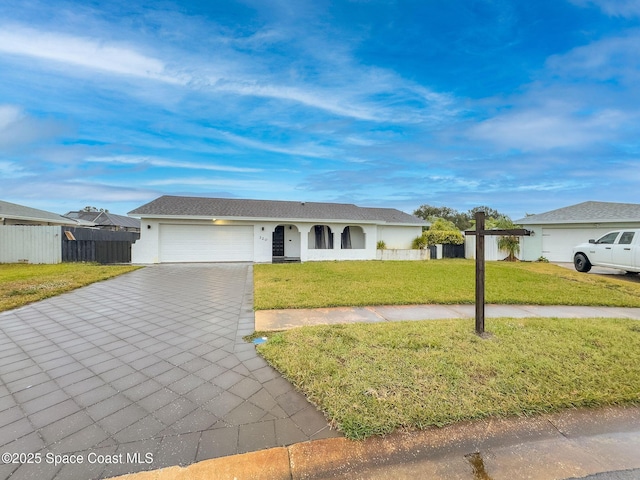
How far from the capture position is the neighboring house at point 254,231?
13570 mm

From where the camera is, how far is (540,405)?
2215 millimetres

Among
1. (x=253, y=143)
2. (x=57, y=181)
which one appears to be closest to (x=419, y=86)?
(x=253, y=143)

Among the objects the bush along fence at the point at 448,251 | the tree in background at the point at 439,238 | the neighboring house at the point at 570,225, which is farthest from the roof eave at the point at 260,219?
the neighboring house at the point at 570,225

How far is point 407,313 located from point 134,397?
4386 mm

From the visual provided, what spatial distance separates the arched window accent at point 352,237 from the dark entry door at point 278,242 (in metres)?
4.07

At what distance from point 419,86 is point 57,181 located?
31143 mm

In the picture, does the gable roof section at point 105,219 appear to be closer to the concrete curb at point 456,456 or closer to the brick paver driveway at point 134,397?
the brick paver driveway at point 134,397

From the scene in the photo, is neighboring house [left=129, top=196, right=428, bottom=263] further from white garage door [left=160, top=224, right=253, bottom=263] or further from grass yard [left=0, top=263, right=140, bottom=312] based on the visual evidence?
grass yard [left=0, top=263, right=140, bottom=312]

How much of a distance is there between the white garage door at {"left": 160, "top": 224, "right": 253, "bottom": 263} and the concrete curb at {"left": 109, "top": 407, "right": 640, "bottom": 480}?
1369cm

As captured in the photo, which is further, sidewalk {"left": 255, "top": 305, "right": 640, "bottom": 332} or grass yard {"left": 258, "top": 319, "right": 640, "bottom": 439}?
sidewalk {"left": 255, "top": 305, "right": 640, "bottom": 332}

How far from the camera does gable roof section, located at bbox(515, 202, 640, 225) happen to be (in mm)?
13352

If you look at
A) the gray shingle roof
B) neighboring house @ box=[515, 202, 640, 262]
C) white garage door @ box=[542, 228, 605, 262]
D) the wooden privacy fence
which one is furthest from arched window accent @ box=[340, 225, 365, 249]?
the wooden privacy fence

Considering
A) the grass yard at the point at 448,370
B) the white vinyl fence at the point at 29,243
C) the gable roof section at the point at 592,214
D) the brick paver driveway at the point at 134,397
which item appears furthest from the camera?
the gable roof section at the point at 592,214

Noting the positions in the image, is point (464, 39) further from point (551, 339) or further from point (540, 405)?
point (540, 405)
